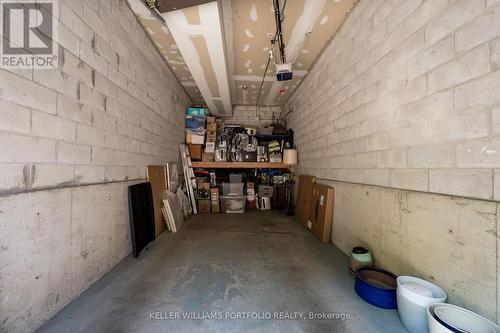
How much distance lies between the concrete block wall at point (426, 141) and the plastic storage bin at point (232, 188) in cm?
289

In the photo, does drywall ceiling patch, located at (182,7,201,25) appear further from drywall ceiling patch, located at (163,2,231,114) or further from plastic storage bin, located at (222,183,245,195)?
plastic storage bin, located at (222,183,245,195)

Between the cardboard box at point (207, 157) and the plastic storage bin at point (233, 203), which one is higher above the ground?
the cardboard box at point (207, 157)

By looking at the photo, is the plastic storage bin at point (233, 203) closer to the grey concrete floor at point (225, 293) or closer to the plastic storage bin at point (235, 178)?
the plastic storage bin at point (235, 178)

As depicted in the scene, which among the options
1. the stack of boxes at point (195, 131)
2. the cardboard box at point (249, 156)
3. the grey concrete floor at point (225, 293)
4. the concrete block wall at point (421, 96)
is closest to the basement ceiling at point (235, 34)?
the concrete block wall at point (421, 96)

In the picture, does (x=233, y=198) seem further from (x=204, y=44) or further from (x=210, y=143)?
(x=204, y=44)

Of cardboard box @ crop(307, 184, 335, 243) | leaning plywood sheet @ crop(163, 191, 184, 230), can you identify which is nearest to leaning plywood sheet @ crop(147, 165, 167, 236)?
leaning plywood sheet @ crop(163, 191, 184, 230)

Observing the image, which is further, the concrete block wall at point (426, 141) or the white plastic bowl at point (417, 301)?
the white plastic bowl at point (417, 301)

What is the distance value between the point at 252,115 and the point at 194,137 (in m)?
1.97

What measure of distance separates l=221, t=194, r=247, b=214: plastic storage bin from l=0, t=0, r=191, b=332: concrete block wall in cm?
260

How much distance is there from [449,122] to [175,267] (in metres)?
2.68

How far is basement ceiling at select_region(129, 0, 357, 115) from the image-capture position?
2.26 metres

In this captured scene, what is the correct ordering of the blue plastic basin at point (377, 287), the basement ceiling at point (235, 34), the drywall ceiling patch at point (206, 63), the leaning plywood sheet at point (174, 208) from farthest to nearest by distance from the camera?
the leaning plywood sheet at point (174, 208), the drywall ceiling patch at point (206, 63), the basement ceiling at point (235, 34), the blue plastic basin at point (377, 287)

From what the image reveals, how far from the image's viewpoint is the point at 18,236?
4.08ft

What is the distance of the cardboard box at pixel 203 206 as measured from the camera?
16.4 ft
